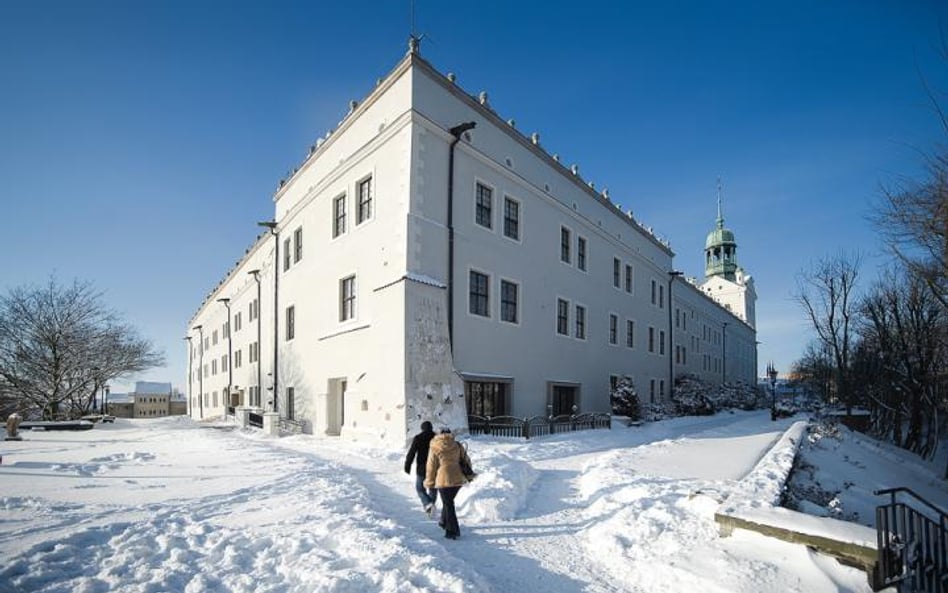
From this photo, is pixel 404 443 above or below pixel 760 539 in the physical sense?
below

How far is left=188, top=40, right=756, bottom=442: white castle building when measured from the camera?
15.8m

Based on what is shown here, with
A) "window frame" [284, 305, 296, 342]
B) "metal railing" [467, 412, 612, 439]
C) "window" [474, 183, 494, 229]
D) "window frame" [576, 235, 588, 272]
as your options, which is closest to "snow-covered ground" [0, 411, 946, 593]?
"metal railing" [467, 412, 612, 439]

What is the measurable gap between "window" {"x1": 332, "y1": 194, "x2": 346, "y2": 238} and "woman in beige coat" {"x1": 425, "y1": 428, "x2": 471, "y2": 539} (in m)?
14.7

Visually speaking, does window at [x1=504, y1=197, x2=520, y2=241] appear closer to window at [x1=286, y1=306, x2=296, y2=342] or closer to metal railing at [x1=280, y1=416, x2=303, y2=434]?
window at [x1=286, y1=306, x2=296, y2=342]

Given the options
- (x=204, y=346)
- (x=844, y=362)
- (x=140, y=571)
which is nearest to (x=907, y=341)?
(x=844, y=362)

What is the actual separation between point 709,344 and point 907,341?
1033 inches

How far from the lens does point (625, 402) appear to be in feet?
84.7

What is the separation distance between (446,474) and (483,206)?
1390cm

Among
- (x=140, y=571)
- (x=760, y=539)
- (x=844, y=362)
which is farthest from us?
(x=844, y=362)

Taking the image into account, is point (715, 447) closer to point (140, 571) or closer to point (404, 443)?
point (404, 443)

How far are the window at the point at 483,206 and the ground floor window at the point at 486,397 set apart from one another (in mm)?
6036

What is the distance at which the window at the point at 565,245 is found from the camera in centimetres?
2425

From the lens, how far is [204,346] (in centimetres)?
4981

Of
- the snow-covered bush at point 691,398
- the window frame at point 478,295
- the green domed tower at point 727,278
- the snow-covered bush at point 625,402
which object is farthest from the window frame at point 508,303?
the green domed tower at point 727,278
